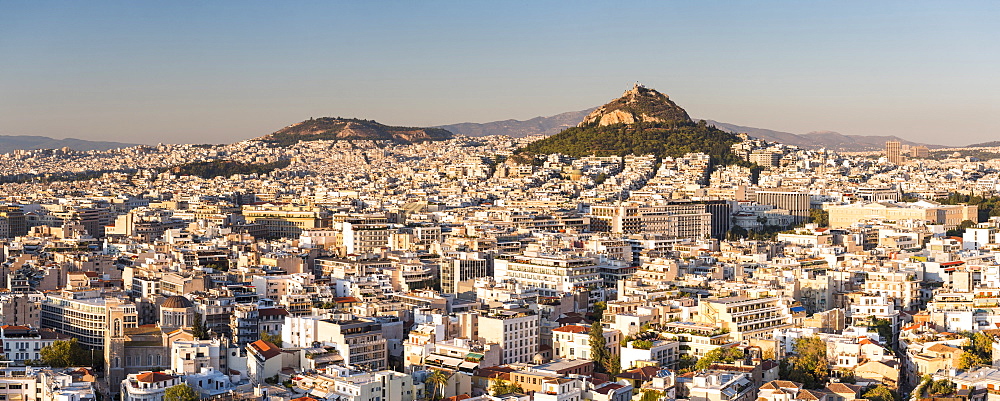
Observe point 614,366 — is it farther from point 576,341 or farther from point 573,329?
point 573,329

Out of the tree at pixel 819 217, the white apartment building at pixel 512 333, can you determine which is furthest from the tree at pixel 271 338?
Result: the tree at pixel 819 217

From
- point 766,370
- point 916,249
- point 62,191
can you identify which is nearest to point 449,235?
point 916,249

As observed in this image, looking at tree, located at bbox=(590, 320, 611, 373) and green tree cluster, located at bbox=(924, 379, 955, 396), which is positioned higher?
tree, located at bbox=(590, 320, 611, 373)

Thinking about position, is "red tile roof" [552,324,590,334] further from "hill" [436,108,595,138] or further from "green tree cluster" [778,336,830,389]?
"hill" [436,108,595,138]

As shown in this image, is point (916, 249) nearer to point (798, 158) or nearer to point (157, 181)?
point (798, 158)

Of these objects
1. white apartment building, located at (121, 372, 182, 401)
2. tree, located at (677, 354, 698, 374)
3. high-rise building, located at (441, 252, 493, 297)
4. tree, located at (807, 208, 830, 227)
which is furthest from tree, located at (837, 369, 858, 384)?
tree, located at (807, 208, 830, 227)

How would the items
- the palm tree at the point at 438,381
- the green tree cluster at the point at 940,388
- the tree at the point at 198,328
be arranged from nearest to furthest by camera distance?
the green tree cluster at the point at 940,388 < the palm tree at the point at 438,381 < the tree at the point at 198,328

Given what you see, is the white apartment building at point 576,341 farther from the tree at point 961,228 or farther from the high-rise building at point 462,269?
the tree at point 961,228
